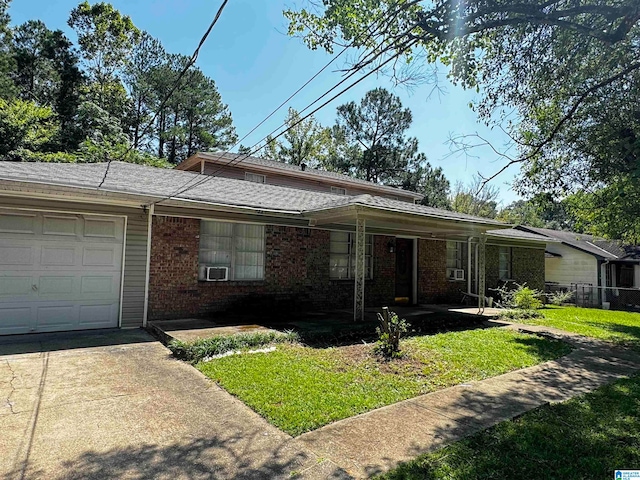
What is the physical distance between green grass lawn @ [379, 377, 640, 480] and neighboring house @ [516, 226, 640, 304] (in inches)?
676

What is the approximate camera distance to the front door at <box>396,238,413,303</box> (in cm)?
1200

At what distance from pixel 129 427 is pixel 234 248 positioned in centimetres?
576

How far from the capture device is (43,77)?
26.8m

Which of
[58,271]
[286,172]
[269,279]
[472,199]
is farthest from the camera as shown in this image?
[472,199]

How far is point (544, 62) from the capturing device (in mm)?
7586

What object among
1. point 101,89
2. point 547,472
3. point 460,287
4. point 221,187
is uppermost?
point 101,89

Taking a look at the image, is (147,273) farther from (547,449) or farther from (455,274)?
(455,274)

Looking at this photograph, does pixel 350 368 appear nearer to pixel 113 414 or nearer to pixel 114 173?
pixel 113 414

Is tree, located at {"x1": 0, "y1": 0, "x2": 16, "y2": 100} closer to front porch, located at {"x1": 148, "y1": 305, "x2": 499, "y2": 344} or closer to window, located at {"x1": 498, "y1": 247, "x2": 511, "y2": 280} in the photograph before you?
front porch, located at {"x1": 148, "y1": 305, "x2": 499, "y2": 344}

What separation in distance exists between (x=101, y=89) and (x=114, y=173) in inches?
901

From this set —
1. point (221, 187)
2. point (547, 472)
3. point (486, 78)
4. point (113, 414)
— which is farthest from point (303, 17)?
point (547, 472)

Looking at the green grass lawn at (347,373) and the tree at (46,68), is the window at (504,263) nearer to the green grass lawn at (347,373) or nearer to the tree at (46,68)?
the green grass lawn at (347,373)

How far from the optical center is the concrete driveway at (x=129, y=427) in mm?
2779

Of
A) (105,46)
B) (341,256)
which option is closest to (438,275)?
(341,256)
